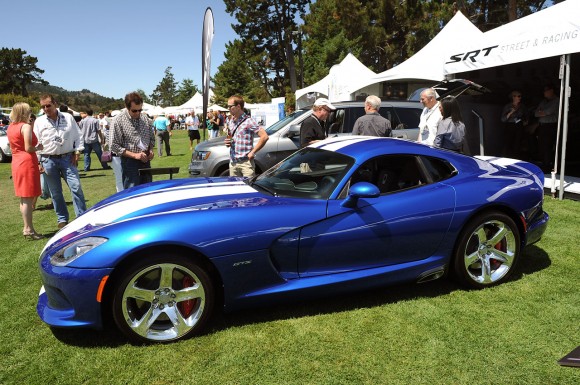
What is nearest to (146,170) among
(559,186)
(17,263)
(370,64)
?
(17,263)

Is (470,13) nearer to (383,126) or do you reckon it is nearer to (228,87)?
(383,126)

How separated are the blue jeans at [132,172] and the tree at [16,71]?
9391cm

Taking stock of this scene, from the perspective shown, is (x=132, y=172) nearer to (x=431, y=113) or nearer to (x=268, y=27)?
(x=431, y=113)

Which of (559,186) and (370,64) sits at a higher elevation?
(370,64)

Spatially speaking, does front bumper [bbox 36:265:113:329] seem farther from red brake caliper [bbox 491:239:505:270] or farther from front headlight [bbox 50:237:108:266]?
red brake caliper [bbox 491:239:505:270]

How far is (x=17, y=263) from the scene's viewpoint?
4438 millimetres

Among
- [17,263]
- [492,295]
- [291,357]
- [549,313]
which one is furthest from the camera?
[17,263]

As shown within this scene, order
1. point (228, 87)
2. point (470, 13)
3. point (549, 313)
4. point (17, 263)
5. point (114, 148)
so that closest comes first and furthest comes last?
point (549, 313) < point (17, 263) < point (114, 148) < point (470, 13) < point (228, 87)

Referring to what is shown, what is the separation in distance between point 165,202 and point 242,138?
241 cm

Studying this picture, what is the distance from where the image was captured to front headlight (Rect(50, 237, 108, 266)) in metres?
2.58

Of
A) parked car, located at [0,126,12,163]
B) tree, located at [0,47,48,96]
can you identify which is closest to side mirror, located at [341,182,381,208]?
parked car, located at [0,126,12,163]

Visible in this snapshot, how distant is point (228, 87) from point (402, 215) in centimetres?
5638

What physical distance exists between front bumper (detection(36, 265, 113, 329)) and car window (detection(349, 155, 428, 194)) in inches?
76.2

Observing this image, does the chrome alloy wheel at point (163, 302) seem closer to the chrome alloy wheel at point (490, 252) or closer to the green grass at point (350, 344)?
the green grass at point (350, 344)
